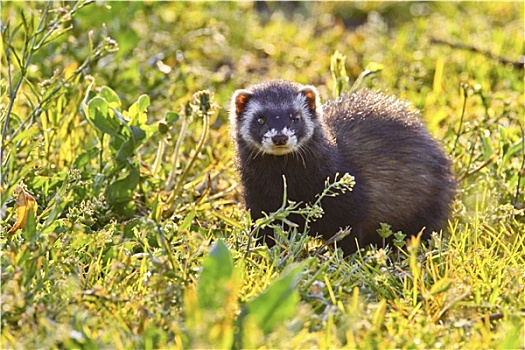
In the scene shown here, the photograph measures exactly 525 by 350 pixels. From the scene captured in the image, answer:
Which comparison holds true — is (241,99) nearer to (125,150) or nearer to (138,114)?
(138,114)

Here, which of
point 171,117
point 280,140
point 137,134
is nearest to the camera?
point 280,140

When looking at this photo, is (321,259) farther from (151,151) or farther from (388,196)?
(151,151)

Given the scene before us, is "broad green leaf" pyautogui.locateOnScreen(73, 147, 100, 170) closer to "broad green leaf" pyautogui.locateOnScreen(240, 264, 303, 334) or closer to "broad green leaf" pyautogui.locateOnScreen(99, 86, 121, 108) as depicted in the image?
"broad green leaf" pyautogui.locateOnScreen(99, 86, 121, 108)

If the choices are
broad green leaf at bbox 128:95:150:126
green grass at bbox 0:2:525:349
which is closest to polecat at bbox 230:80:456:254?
green grass at bbox 0:2:525:349

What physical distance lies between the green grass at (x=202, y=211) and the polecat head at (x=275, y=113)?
184 millimetres

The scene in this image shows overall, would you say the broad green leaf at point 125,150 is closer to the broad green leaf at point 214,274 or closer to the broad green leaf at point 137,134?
the broad green leaf at point 137,134

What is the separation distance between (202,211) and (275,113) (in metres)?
0.57

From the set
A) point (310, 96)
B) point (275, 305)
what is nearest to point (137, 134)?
point (310, 96)

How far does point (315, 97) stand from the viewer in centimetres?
433

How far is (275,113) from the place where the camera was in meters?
4.27

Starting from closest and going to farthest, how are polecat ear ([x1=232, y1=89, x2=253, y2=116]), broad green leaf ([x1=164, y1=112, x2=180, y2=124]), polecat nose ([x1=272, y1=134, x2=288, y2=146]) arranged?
polecat nose ([x1=272, y1=134, x2=288, y2=146]) → broad green leaf ([x1=164, y1=112, x2=180, y2=124]) → polecat ear ([x1=232, y1=89, x2=253, y2=116])

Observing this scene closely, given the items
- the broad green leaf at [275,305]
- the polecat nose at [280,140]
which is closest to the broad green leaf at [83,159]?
the polecat nose at [280,140]

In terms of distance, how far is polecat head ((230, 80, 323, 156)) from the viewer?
4.18 meters

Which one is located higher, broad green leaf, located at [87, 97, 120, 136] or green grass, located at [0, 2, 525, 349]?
broad green leaf, located at [87, 97, 120, 136]
